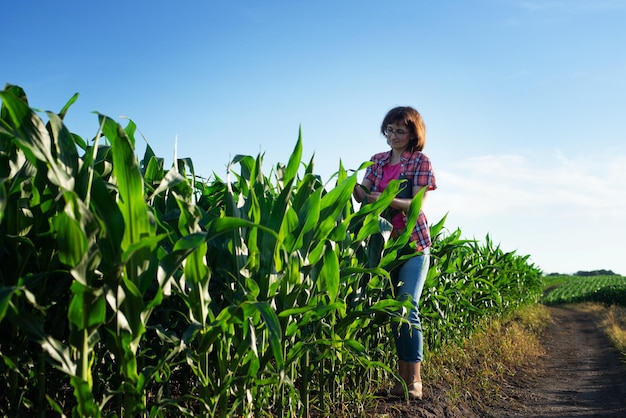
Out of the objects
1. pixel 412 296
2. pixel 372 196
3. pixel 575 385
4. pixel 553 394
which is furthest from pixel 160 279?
pixel 575 385

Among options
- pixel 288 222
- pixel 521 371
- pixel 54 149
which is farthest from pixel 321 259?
pixel 521 371

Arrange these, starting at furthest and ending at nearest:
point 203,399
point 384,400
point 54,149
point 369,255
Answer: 1. point 384,400
2. point 369,255
3. point 203,399
4. point 54,149

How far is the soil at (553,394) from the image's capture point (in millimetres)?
3467

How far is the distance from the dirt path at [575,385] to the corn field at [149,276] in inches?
96.4

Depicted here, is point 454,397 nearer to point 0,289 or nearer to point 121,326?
point 121,326

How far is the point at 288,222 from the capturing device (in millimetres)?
2012

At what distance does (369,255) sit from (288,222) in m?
1.11

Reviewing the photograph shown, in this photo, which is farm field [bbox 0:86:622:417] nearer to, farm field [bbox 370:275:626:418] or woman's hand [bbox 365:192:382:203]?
woman's hand [bbox 365:192:382:203]

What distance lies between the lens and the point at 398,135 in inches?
132

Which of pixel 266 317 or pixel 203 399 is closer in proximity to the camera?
pixel 266 317

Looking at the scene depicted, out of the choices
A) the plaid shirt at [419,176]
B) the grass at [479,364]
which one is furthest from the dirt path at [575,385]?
the plaid shirt at [419,176]

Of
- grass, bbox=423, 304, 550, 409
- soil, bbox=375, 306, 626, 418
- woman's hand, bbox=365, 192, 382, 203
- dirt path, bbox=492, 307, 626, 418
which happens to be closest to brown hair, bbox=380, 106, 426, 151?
woman's hand, bbox=365, 192, 382, 203

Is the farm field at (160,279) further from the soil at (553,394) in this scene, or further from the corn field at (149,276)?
the soil at (553,394)

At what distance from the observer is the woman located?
322 cm
